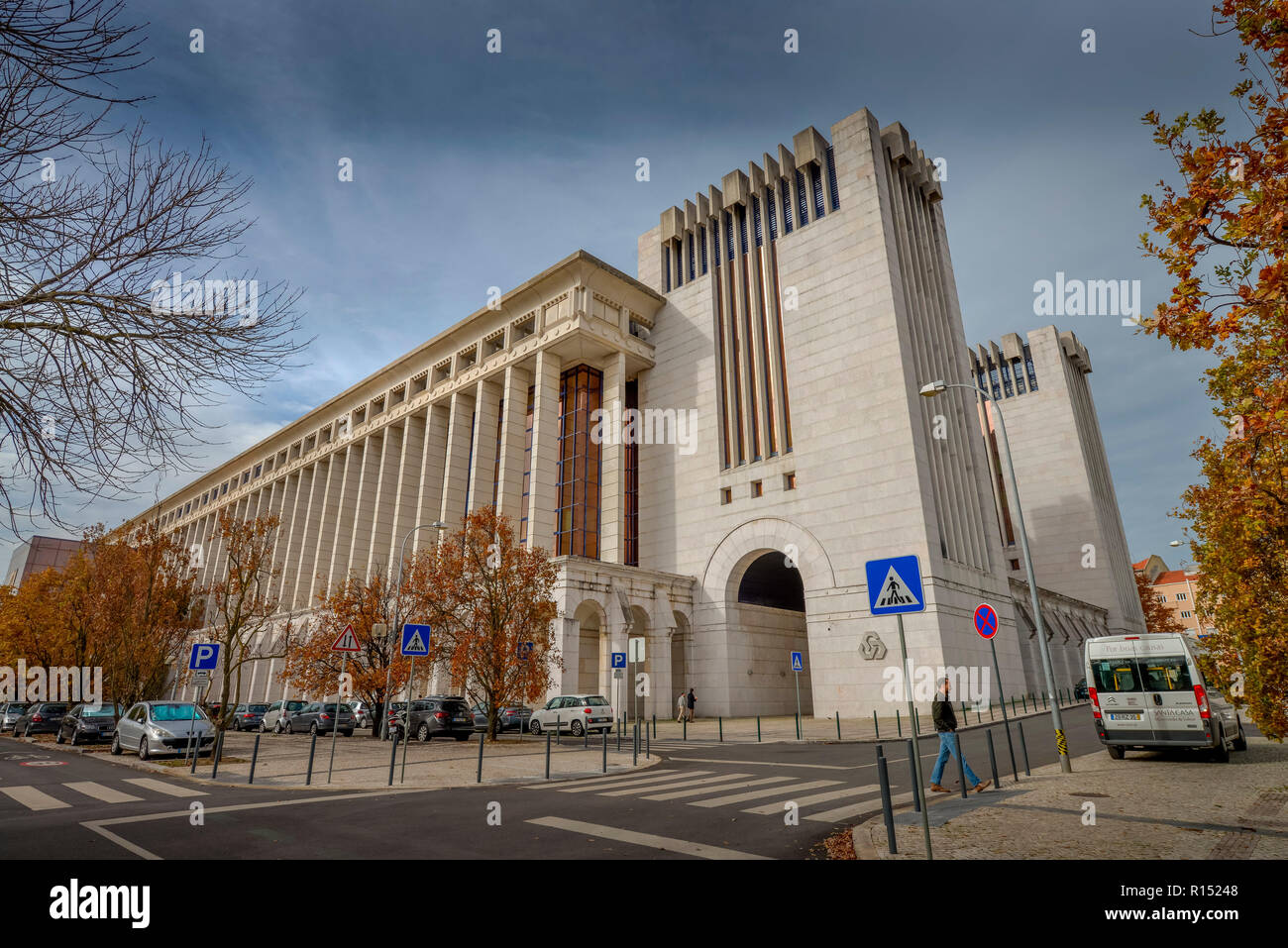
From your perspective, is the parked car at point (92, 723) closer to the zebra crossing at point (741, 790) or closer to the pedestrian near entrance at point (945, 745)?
the zebra crossing at point (741, 790)

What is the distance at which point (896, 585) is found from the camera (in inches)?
277

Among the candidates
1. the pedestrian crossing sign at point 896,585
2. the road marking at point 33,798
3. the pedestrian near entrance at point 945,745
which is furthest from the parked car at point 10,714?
the pedestrian crossing sign at point 896,585

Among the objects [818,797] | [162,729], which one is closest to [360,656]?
[162,729]

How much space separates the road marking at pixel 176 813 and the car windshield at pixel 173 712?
1032 centimetres

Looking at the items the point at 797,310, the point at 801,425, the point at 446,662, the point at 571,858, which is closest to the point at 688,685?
the point at 446,662

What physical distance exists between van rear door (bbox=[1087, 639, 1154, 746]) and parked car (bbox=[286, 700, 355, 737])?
27508 mm

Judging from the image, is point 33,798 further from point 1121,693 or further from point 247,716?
point 247,716

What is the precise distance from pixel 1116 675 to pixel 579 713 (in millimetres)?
17622

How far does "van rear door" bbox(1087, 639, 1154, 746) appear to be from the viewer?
1306cm

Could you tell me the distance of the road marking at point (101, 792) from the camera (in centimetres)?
1108
